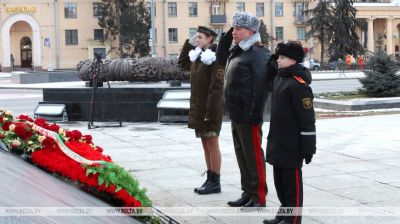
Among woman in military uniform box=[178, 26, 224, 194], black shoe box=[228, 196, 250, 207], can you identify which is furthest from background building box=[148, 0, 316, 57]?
black shoe box=[228, 196, 250, 207]

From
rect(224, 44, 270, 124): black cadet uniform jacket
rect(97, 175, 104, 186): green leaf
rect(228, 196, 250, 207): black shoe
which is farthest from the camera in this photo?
rect(228, 196, 250, 207): black shoe

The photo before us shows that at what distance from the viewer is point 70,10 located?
63.7 metres

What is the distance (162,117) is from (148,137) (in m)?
2.30

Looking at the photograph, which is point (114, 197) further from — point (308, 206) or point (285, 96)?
point (308, 206)

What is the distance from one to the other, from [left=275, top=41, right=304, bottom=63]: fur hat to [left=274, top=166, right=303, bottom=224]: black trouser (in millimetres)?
895

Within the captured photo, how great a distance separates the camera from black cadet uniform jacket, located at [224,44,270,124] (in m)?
5.71

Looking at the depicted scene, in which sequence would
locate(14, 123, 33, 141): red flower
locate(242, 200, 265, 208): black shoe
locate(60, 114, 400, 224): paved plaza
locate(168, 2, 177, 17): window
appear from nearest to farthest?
1. locate(14, 123, 33, 141): red flower
2. locate(242, 200, 265, 208): black shoe
3. locate(60, 114, 400, 224): paved plaza
4. locate(168, 2, 177, 17): window

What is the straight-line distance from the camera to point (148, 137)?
1166 centimetres

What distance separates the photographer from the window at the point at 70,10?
6350 cm

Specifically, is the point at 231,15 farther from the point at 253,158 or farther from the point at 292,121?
the point at 292,121

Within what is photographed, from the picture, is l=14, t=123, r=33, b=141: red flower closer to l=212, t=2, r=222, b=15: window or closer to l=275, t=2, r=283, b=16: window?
l=212, t=2, r=222, b=15: window

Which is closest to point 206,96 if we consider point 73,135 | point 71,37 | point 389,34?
point 73,135

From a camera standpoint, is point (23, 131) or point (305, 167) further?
point (305, 167)

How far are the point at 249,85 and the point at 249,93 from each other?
7 cm
